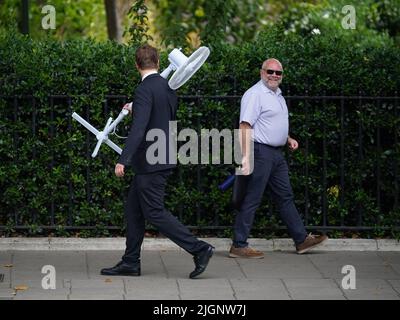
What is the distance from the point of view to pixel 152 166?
30.6 ft

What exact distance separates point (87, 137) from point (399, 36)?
10196mm

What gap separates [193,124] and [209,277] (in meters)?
1.95

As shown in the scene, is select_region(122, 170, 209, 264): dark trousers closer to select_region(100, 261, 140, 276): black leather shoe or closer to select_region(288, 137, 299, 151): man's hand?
select_region(100, 261, 140, 276): black leather shoe

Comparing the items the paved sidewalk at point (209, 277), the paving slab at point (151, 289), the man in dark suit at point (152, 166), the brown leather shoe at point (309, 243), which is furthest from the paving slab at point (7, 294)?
the brown leather shoe at point (309, 243)

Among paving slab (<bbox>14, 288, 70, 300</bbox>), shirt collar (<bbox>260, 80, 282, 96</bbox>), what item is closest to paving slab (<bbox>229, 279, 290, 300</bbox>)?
paving slab (<bbox>14, 288, 70, 300</bbox>)

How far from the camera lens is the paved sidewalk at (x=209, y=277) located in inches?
351

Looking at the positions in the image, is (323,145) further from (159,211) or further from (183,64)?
(159,211)

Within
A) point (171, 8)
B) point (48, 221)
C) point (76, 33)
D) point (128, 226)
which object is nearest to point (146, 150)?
point (128, 226)

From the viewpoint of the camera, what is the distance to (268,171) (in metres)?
10.4

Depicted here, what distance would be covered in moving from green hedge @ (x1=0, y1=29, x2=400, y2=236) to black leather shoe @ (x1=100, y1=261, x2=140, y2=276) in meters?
1.42

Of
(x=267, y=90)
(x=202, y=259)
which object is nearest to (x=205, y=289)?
(x=202, y=259)

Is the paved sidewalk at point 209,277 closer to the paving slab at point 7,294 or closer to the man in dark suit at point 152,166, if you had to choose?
the paving slab at point 7,294

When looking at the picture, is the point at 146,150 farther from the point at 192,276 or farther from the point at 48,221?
the point at 48,221

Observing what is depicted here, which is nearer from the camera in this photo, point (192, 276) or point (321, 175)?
point (192, 276)
